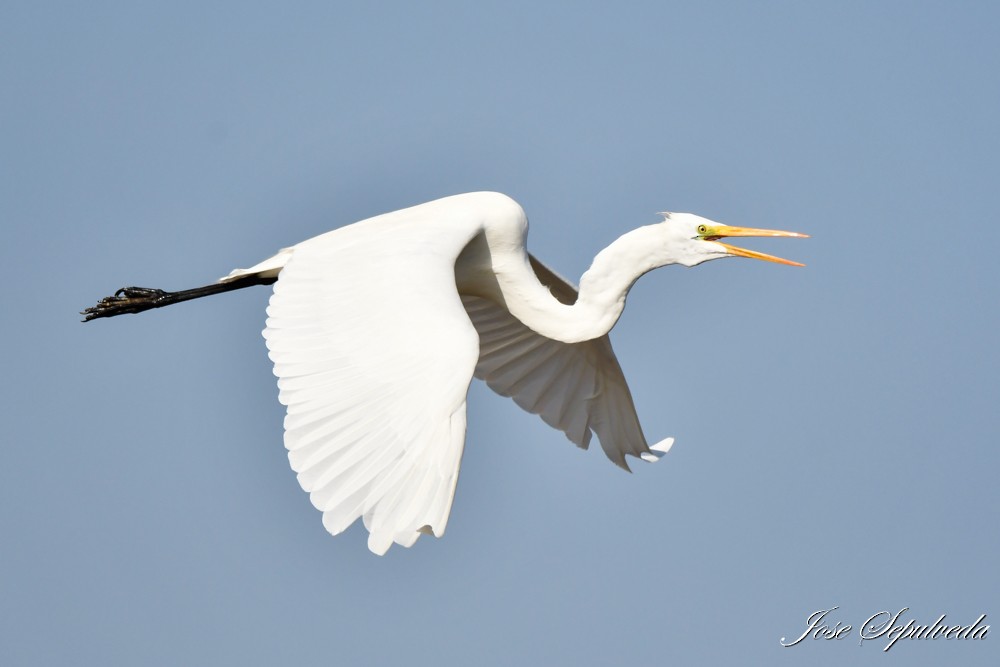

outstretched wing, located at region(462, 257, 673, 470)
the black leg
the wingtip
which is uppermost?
the black leg

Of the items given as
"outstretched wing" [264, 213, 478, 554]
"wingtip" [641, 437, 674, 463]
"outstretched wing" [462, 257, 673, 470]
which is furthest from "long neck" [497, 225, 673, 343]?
"wingtip" [641, 437, 674, 463]

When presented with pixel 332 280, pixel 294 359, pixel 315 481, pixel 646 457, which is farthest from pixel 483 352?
pixel 315 481

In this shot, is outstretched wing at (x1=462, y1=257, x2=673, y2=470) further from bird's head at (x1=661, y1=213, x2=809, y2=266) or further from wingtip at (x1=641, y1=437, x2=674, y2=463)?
bird's head at (x1=661, y1=213, x2=809, y2=266)

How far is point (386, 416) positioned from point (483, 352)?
3.87 meters

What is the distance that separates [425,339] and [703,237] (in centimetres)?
264

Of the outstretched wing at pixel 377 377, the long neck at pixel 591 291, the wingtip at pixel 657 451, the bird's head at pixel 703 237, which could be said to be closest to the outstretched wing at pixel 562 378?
the wingtip at pixel 657 451

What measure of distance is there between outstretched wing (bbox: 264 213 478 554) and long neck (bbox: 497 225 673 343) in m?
1.17

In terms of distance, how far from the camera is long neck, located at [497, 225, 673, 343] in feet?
35.8

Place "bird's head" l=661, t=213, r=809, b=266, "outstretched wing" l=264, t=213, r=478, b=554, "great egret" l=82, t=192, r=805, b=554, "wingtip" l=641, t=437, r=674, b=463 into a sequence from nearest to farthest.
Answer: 1. "outstretched wing" l=264, t=213, r=478, b=554
2. "great egret" l=82, t=192, r=805, b=554
3. "bird's head" l=661, t=213, r=809, b=266
4. "wingtip" l=641, t=437, r=674, b=463

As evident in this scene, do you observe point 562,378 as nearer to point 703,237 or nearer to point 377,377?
point 703,237

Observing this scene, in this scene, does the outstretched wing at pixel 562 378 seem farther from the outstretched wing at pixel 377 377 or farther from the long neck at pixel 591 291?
the outstretched wing at pixel 377 377

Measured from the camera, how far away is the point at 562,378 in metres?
12.5

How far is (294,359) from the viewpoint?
29.6ft

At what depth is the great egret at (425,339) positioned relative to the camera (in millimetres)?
8289
